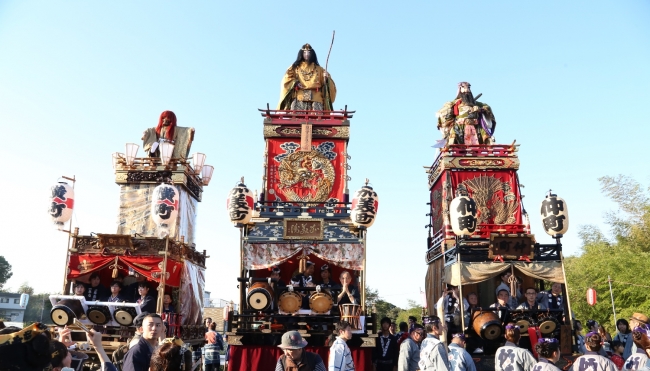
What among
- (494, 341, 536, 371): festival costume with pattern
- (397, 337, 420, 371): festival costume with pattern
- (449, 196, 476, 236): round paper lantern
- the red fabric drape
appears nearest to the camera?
(494, 341, 536, 371): festival costume with pattern

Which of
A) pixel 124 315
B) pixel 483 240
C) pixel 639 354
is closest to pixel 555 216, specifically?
pixel 483 240

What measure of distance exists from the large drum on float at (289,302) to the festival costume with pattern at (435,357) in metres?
6.48

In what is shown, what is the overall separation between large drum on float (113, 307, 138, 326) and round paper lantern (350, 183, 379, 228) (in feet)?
19.5

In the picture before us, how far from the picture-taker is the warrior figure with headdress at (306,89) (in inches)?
749

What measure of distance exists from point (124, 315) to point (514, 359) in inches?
381

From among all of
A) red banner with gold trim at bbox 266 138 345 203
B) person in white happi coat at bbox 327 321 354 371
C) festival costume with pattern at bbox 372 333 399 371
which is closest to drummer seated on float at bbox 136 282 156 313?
red banner with gold trim at bbox 266 138 345 203

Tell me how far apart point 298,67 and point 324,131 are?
320 centimetres

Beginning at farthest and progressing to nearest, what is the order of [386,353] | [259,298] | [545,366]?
[259,298]
[386,353]
[545,366]

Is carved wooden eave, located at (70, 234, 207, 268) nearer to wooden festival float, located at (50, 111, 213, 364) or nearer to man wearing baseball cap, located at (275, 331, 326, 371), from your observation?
wooden festival float, located at (50, 111, 213, 364)

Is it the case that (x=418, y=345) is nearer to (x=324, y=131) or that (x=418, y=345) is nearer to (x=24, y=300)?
(x=324, y=131)

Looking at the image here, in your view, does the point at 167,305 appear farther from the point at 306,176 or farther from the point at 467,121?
the point at 467,121

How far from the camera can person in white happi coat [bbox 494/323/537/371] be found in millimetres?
5848

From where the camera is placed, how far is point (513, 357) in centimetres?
591

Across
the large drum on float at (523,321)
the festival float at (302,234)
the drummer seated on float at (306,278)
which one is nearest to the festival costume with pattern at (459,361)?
the festival float at (302,234)
